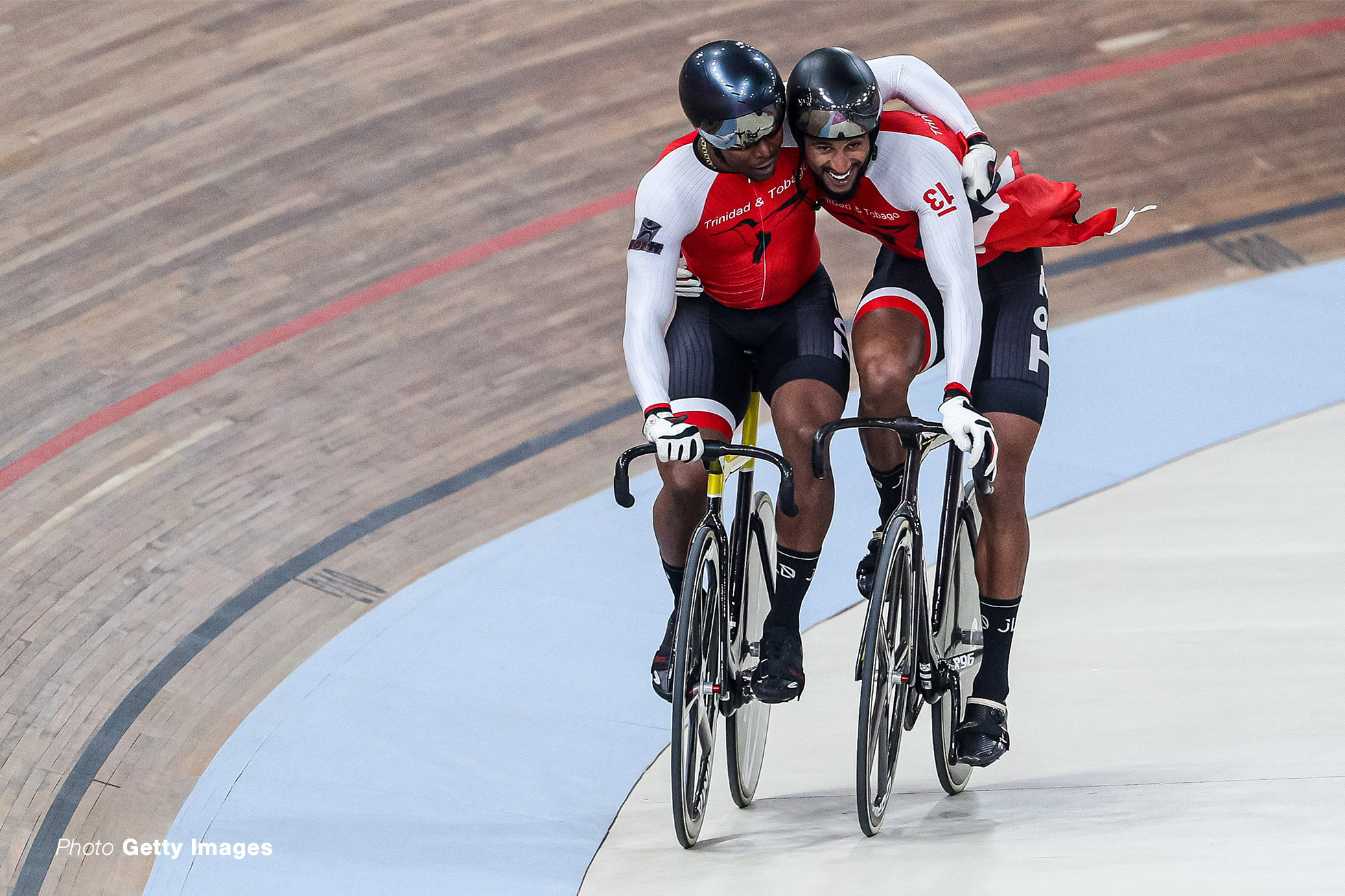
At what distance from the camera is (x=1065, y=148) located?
233 inches

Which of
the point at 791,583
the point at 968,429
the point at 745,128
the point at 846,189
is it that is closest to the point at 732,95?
the point at 745,128

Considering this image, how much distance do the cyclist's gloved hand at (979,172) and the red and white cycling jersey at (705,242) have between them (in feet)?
0.45

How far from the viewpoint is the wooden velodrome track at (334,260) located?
3668 millimetres

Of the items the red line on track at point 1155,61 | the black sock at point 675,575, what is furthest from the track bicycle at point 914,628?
the red line on track at point 1155,61

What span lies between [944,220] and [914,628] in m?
0.71

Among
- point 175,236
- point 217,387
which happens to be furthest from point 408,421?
point 175,236

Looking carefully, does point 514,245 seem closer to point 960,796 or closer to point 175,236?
point 175,236

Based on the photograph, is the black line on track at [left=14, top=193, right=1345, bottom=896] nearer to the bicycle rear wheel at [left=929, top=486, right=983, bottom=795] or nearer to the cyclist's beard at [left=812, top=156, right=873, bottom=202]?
the bicycle rear wheel at [left=929, top=486, right=983, bottom=795]

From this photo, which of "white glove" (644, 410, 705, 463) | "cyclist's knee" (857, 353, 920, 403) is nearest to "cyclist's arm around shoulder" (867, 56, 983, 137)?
"cyclist's knee" (857, 353, 920, 403)

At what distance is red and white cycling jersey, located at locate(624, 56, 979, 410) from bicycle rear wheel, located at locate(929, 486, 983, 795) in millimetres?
574

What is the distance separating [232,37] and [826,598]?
3.84 m

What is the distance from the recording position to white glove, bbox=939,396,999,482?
2.50m

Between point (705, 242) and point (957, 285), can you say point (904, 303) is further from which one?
point (705, 242)

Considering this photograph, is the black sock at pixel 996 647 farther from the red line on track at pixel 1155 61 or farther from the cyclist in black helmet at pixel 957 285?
the red line on track at pixel 1155 61
